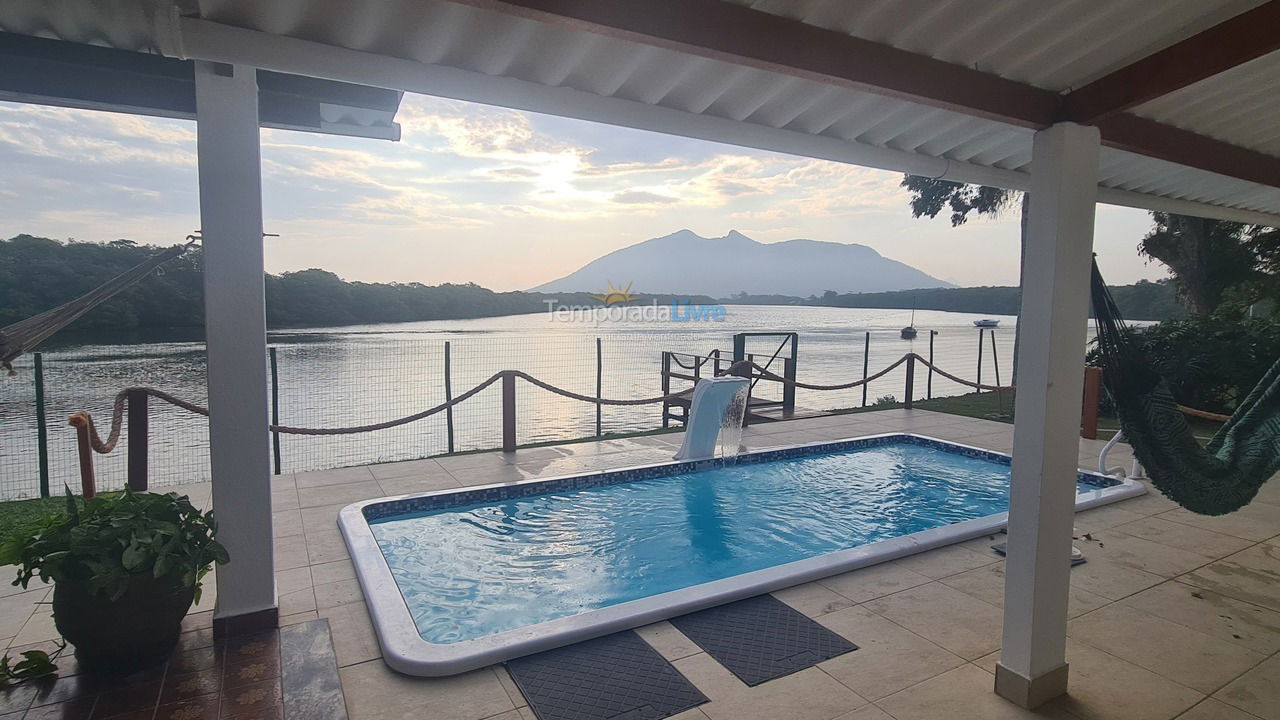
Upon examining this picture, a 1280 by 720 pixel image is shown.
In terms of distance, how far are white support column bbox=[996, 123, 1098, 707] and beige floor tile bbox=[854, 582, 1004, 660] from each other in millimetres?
365

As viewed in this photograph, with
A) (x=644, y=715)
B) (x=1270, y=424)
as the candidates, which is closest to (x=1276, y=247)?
(x=1270, y=424)

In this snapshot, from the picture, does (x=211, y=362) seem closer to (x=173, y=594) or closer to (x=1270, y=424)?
(x=173, y=594)

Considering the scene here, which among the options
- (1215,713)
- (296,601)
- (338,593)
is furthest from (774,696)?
(296,601)

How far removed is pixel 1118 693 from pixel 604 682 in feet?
6.54

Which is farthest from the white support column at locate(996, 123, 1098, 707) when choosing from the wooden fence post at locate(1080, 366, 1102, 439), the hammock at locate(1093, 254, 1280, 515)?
the wooden fence post at locate(1080, 366, 1102, 439)

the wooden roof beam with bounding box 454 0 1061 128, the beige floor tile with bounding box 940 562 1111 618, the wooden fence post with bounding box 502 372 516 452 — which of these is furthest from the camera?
the wooden fence post with bounding box 502 372 516 452

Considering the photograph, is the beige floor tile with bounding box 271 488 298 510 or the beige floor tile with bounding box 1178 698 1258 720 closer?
the beige floor tile with bounding box 1178 698 1258 720

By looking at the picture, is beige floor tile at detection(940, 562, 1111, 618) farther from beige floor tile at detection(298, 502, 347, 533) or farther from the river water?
the river water

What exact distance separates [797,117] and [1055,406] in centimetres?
158

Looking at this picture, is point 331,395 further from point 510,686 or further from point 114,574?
point 510,686

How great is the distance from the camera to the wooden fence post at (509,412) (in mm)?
6391

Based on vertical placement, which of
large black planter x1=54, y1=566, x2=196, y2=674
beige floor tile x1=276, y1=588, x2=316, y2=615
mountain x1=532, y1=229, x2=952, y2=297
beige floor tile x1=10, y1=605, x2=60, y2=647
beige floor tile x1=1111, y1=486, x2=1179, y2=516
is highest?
mountain x1=532, y1=229, x2=952, y2=297

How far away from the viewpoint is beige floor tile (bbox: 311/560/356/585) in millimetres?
3518

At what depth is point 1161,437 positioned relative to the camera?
2928 millimetres
